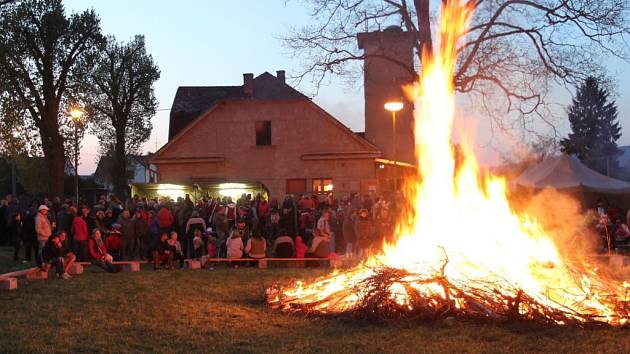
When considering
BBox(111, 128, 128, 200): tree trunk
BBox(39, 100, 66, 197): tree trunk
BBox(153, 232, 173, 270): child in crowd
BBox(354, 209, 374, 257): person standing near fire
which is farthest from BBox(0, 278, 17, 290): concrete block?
BBox(111, 128, 128, 200): tree trunk

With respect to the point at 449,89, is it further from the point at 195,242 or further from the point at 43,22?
the point at 43,22

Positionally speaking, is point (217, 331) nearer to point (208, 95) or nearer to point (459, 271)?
point (459, 271)

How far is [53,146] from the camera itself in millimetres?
32688

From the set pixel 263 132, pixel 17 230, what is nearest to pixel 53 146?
pixel 263 132

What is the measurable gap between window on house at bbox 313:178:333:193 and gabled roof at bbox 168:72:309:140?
849 centimetres

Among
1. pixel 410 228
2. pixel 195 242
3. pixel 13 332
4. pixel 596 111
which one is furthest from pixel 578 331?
pixel 596 111

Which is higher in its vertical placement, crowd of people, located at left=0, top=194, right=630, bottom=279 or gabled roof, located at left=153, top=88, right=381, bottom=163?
gabled roof, located at left=153, top=88, right=381, bottom=163

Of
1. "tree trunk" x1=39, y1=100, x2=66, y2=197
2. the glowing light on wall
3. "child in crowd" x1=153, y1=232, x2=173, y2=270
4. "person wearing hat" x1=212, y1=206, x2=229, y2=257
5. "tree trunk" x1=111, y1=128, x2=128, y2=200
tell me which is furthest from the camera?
"tree trunk" x1=111, y1=128, x2=128, y2=200

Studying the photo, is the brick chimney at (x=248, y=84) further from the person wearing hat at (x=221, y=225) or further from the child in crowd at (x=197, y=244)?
the child in crowd at (x=197, y=244)

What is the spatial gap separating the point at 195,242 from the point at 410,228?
7.16m

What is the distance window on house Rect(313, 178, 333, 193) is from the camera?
35.1 m

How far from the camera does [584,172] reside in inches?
1080

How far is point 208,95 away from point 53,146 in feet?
48.4

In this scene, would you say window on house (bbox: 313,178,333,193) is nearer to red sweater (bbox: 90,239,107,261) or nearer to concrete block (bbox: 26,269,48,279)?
red sweater (bbox: 90,239,107,261)
